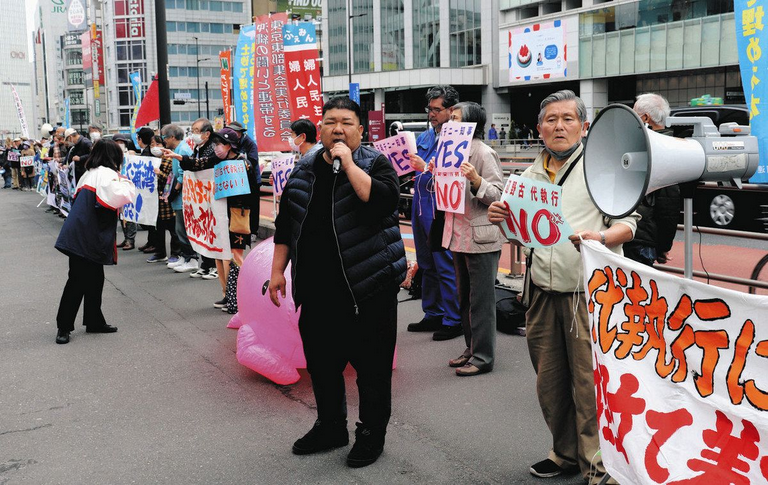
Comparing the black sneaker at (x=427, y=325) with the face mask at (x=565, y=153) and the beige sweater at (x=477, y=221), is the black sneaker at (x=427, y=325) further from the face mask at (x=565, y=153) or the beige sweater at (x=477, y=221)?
the face mask at (x=565, y=153)

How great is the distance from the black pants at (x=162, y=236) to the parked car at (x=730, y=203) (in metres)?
8.07

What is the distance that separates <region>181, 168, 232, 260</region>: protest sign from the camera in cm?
782

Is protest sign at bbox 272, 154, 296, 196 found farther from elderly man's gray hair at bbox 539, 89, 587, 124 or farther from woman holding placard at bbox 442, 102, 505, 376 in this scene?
elderly man's gray hair at bbox 539, 89, 587, 124

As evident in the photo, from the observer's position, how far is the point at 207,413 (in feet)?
16.2

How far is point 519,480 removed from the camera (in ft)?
12.6

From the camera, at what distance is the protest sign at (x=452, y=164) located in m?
5.44

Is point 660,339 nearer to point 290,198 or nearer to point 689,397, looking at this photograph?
point 689,397

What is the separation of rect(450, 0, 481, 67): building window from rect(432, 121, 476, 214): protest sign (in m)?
51.3

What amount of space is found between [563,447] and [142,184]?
8.59m

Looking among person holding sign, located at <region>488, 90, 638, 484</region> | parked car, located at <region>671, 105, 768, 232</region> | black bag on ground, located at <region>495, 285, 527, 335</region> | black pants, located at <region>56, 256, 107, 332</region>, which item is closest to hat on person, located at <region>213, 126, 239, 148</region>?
black pants, located at <region>56, 256, 107, 332</region>

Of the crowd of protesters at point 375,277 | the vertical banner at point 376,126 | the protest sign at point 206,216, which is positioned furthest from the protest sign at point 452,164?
the vertical banner at point 376,126

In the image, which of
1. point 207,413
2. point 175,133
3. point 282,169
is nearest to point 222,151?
point 282,169

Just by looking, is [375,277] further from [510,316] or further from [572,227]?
[510,316]

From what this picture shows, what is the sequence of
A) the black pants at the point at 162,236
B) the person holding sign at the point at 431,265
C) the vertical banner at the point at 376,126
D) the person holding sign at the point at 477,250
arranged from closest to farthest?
1. the person holding sign at the point at 477,250
2. the person holding sign at the point at 431,265
3. the black pants at the point at 162,236
4. the vertical banner at the point at 376,126
